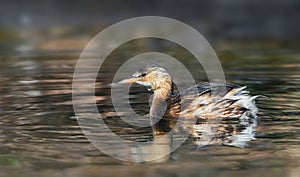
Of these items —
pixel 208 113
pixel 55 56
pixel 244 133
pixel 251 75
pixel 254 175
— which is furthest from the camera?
pixel 55 56

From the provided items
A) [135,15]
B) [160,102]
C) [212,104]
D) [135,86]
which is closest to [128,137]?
[212,104]

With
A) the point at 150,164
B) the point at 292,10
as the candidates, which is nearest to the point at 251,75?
the point at 150,164

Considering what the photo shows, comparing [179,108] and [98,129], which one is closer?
[98,129]

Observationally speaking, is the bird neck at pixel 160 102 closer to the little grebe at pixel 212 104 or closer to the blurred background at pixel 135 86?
the little grebe at pixel 212 104

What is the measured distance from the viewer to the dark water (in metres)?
6.42

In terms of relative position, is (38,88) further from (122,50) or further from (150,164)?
(122,50)

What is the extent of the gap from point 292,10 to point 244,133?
1161 cm

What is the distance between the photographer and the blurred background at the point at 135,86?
6.58 m

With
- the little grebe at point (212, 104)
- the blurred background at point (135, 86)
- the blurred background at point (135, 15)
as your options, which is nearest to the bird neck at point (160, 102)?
the little grebe at point (212, 104)

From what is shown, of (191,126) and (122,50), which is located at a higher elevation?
(122,50)

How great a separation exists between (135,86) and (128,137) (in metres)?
3.25

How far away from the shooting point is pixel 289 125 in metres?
7.79

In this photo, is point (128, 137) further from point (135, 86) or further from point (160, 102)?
point (135, 86)

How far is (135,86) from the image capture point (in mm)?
10664
